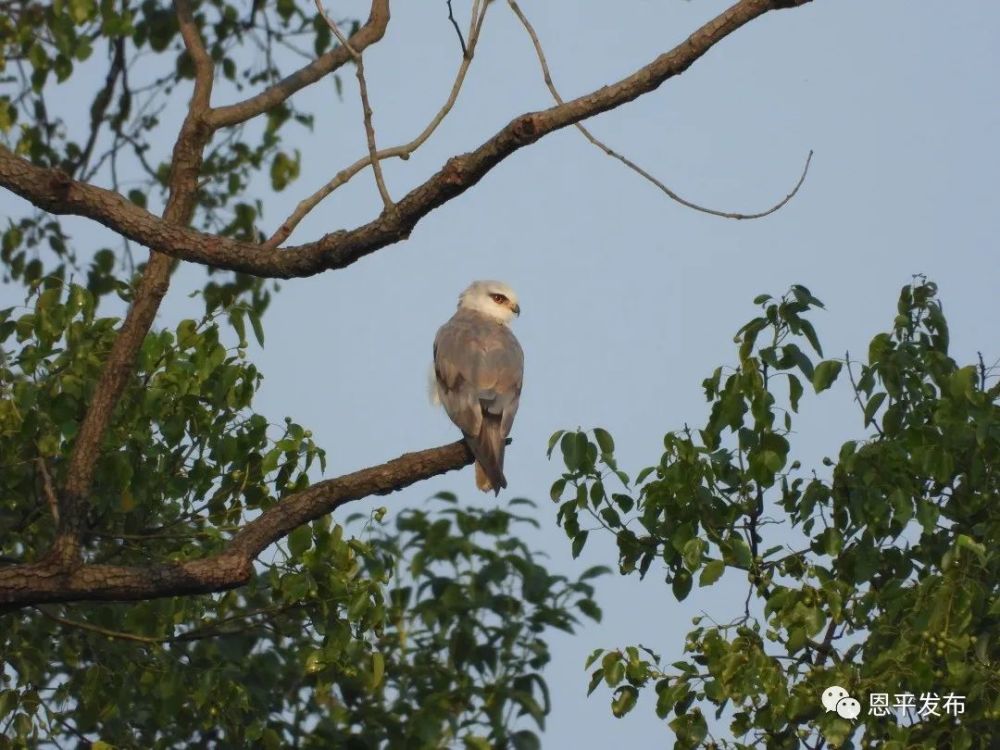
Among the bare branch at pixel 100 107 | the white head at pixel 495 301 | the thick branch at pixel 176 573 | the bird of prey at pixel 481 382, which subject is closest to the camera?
the thick branch at pixel 176 573

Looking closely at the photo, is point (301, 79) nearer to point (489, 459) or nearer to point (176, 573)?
point (489, 459)

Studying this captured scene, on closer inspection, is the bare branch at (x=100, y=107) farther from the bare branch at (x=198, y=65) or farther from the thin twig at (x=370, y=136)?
the thin twig at (x=370, y=136)

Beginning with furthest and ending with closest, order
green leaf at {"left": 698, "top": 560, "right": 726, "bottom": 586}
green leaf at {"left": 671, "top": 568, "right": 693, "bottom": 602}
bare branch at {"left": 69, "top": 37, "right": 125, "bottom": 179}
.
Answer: bare branch at {"left": 69, "top": 37, "right": 125, "bottom": 179} → green leaf at {"left": 671, "top": 568, "right": 693, "bottom": 602} → green leaf at {"left": 698, "top": 560, "right": 726, "bottom": 586}

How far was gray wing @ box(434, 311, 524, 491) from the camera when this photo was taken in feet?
26.1

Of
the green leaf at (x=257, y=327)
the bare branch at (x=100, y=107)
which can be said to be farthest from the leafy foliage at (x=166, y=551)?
the bare branch at (x=100, y=107)

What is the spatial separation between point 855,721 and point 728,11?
9.54 feet

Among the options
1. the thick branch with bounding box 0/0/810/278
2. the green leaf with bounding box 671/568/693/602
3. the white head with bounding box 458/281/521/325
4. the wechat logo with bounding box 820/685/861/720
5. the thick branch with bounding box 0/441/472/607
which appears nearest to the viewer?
the thick branch with bounding box 0/0/810/278

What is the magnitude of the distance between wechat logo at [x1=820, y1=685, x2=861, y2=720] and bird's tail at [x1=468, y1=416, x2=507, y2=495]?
214 cm

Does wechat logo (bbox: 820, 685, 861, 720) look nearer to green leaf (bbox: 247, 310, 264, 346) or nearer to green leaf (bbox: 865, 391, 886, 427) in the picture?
green leaf (bbox: 865, 391, 886, 427)

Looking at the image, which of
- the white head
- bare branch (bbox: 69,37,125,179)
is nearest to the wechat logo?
the white head

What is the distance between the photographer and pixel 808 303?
687cm

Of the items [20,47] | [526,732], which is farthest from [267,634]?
[20,47]

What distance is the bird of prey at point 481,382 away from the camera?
789 centimetres

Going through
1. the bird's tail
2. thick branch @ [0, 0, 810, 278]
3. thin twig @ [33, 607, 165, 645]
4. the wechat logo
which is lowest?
the wechat logo
